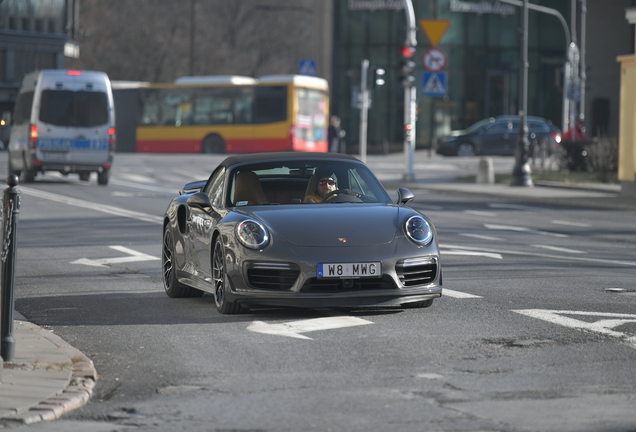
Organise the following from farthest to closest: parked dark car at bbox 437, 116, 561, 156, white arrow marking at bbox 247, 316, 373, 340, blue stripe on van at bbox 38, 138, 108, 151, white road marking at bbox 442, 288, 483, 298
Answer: parked dark car at bbox 437, 116, 561, 156 < blue stripe on van at bbox 38, 138, 108, 151 < white road marking at bbox 442, 288, 483, 298 < white arrow marking at bbox 247, 316, 373, 340

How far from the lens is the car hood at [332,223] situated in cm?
884

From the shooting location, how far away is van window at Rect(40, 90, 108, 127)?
2986 centimetres

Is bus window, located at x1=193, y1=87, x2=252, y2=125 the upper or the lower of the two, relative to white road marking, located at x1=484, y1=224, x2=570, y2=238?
upper

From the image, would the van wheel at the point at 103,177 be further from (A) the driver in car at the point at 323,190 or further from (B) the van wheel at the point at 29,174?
(A) the driver in car at the point at 323,190

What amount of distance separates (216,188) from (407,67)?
23.6 metres

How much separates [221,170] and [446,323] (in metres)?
2.50

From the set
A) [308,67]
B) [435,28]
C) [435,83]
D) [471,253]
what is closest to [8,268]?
[471,253]

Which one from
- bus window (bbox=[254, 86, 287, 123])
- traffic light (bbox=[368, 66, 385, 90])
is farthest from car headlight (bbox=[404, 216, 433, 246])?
bus window (bbox=[254, 86, 287, 123])

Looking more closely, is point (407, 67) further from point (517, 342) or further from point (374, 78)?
point (517, 342)

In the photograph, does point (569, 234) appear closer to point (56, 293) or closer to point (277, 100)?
point (56, 293)

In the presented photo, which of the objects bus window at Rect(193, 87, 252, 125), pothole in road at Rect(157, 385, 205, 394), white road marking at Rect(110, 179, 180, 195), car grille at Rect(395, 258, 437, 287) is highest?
bus window at Rect(193, 87, 252, 125)

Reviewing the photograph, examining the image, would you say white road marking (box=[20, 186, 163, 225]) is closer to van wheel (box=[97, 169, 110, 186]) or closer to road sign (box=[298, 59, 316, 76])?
van wheel (box=[97, 169, 110, 186])

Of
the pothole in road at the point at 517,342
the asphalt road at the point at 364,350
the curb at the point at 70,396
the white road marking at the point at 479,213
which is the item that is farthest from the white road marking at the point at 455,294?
the white road marking at the point at 479,213

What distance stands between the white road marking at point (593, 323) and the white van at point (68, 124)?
21.9 meters
